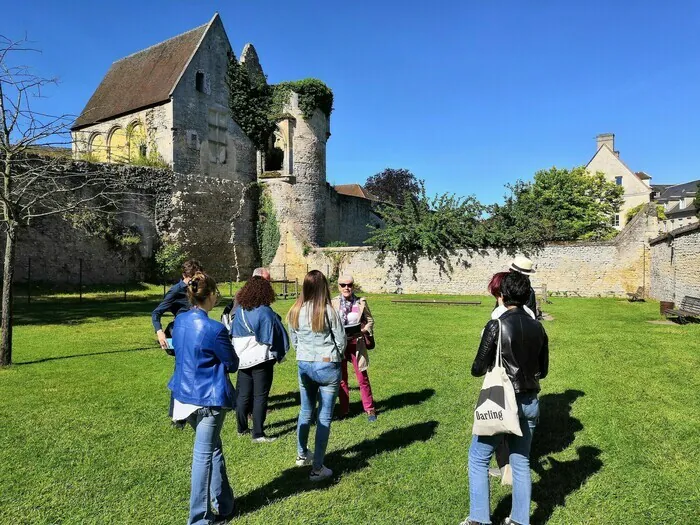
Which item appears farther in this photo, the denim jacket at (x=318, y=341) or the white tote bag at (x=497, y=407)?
the denim jacket at (x=318, y=341)

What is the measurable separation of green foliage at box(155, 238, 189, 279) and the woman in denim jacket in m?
21.0

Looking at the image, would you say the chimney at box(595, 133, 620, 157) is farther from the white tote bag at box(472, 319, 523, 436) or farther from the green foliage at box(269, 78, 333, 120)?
the white tote bag at box(472, 319, 523, 436)

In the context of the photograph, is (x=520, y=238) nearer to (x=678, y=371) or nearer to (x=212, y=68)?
(x=678, y=371)

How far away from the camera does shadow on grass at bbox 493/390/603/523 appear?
3.57m

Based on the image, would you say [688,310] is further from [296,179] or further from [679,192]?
[679,192]

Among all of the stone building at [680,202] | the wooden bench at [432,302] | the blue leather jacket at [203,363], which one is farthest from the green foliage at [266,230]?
the stone building at [680,202]

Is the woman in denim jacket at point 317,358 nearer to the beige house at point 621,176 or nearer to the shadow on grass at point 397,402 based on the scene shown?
the shadow on grass at point 397,402

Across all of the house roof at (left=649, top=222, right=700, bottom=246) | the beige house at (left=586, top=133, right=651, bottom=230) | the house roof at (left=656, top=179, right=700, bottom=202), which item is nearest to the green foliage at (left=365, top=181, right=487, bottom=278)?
the house roof at (left=649, top=222, right=700, bottom=246)

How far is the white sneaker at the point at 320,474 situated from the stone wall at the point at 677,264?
558 inches

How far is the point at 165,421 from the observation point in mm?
5270

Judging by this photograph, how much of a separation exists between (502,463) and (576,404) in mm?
2361

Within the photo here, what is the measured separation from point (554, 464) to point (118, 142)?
2797 centimetres

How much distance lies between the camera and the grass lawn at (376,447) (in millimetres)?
3494

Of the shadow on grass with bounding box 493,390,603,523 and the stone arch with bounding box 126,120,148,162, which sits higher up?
the stone arch with bounding box 126,120,148,162
